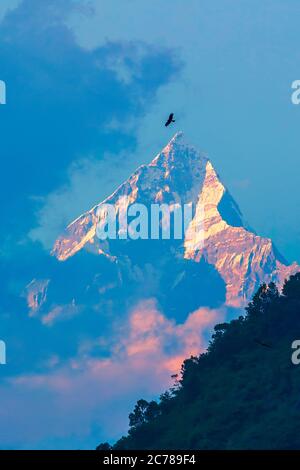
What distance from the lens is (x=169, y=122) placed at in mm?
85562

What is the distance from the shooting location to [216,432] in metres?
198

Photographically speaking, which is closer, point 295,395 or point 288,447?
point 288,447
